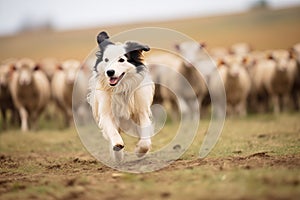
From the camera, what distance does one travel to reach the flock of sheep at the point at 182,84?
52.5 feet

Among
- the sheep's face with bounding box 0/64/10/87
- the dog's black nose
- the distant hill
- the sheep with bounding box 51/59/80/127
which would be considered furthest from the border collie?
the distant hill

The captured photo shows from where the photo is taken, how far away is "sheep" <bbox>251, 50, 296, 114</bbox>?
1711 centimetres

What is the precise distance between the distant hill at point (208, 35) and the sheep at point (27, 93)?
20980 millimetres

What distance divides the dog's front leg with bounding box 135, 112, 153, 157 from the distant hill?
89.4 feet

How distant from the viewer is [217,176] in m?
6.50

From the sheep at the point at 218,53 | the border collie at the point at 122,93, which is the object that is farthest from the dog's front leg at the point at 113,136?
the sheep at the point at 218,53

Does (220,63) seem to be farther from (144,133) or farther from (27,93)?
(144,133)

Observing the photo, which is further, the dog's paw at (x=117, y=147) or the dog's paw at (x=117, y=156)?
the dog's paw at (x=117, y=156)

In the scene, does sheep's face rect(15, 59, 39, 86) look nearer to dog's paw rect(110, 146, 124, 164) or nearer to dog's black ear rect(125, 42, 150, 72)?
dog's paw rect(110, 146, 124, 164)

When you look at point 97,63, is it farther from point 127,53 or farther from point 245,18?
point 245,18

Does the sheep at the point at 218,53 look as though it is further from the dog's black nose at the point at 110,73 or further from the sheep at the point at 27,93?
the dog's black nose at the point at 110,73

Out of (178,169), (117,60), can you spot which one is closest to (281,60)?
(117,60)

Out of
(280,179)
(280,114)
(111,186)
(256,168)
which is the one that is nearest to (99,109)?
(111,186)

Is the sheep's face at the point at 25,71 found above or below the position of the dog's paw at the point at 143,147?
above
